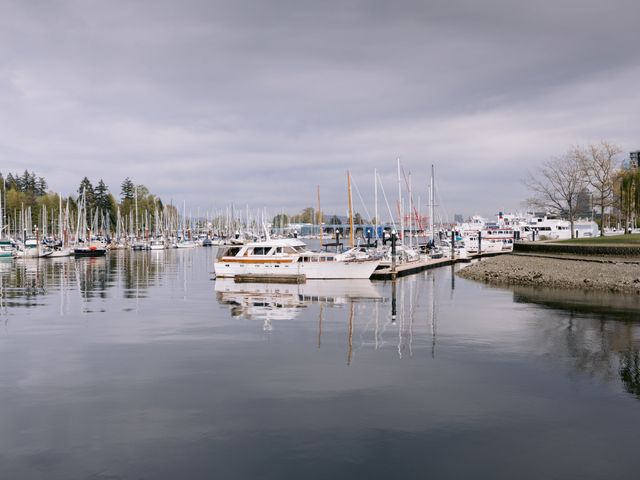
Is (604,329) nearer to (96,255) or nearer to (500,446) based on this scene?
(500,446)

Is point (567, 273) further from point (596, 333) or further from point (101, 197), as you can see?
point (101, 197)

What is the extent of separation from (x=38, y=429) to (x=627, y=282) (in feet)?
128

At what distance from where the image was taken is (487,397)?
15461 mm

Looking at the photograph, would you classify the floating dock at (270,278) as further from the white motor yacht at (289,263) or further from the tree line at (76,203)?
the tree line at (76,203)

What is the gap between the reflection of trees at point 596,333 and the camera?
1850 centimetres

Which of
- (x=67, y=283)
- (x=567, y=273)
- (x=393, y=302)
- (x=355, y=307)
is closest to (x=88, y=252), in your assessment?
(x=67, y=283)

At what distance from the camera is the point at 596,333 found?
24.5 m

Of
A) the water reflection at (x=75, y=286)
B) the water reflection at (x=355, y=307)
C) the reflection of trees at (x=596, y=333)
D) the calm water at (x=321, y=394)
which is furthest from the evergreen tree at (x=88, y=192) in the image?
the reflection of trees at (x=596, y=333)

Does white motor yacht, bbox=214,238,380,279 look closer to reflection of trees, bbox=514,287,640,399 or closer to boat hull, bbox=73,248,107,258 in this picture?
reflection of trees, bbox=514,287,640,399

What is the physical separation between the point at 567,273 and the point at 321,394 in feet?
120

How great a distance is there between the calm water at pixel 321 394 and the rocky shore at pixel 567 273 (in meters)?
9.44

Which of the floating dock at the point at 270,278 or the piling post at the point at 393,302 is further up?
the floating dock at the point at 270,278

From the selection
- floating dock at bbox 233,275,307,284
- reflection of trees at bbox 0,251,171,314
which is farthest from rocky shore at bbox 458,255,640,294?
reflection of trees at bbox 0,251,171,314

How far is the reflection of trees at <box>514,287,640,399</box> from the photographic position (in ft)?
60.7
